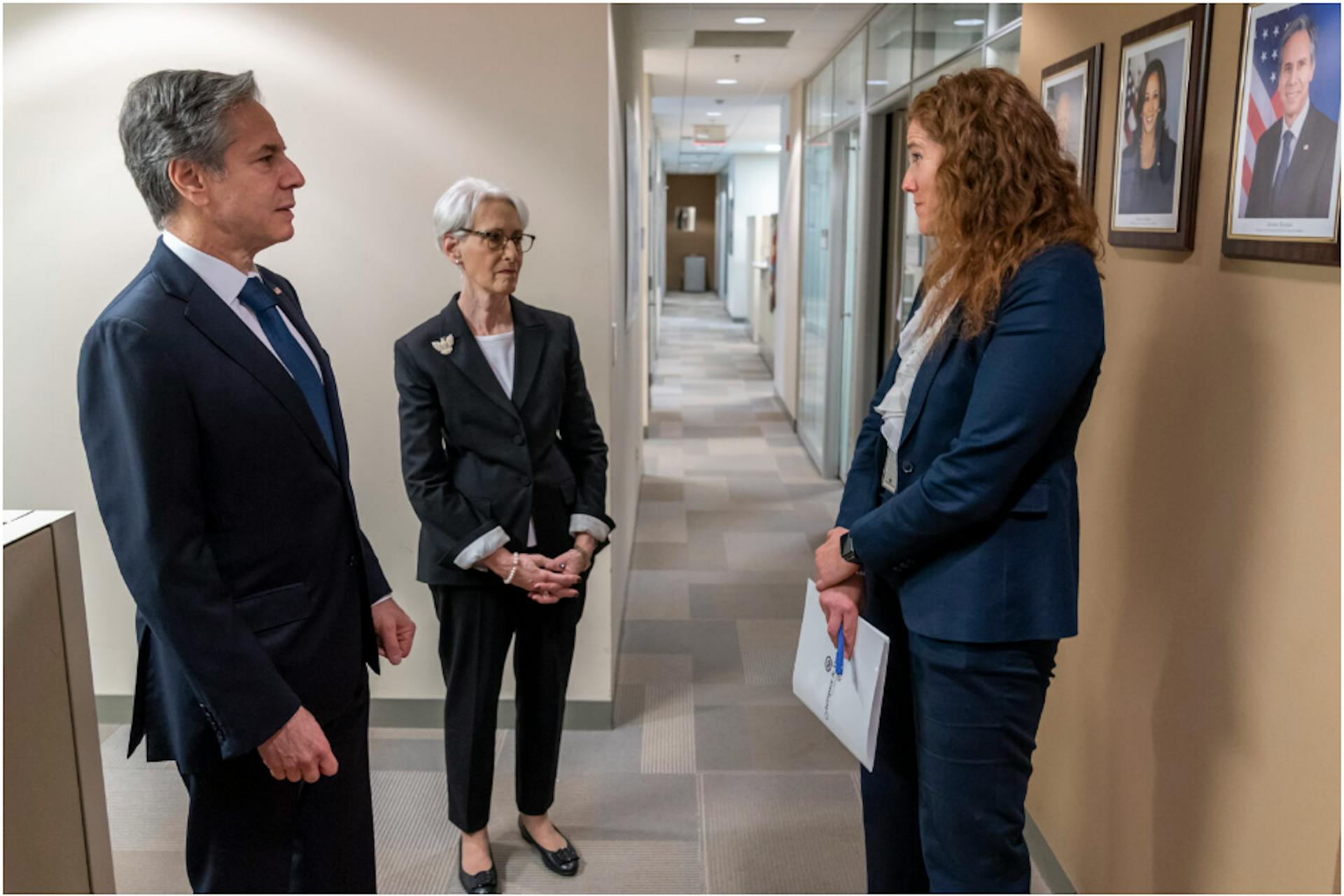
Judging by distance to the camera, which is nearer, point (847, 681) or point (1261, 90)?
point (1261, 90)

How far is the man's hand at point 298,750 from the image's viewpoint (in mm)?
1452

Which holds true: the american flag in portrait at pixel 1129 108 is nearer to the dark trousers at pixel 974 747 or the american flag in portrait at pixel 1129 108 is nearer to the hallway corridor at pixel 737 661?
the dark trousers at pixel 974 747

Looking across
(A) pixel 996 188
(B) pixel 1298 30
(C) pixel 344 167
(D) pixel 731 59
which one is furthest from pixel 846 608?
(D) pixel 731 59

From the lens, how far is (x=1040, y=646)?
1.64 m

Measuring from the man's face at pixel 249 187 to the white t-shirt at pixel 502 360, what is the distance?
2.62 ft

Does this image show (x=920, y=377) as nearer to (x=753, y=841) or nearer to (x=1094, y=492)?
(x=1094, y=492)

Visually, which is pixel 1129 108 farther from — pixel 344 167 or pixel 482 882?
pixel 482 882

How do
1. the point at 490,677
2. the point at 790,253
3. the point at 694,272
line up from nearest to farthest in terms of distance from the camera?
the point at 490,677
the point at 790,253
the point at 694,272

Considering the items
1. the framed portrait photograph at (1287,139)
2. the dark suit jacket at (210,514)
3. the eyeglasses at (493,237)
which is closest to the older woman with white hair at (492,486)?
the eyeglasses at (493,237)

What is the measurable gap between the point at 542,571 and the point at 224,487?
92 cm

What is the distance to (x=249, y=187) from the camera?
4.83 feet

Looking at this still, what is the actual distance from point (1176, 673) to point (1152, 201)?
32.1 inches

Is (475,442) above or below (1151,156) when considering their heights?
below

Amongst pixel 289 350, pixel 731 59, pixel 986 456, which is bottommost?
pixel 986 456
